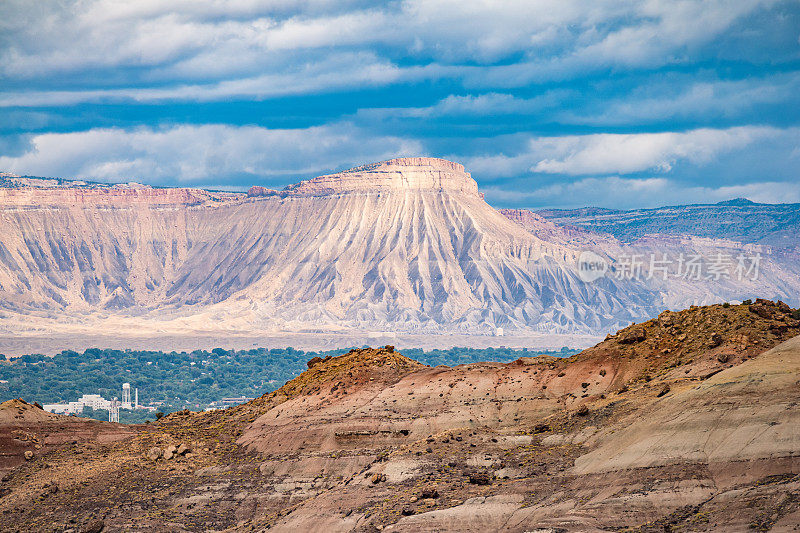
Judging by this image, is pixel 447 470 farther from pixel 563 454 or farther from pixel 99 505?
pixel 99 505

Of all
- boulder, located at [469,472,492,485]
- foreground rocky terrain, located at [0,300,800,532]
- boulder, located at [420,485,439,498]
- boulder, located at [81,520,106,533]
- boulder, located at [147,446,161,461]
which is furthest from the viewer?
boulder, located at [147,446,161,461]

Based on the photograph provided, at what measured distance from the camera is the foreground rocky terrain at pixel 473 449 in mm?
39094

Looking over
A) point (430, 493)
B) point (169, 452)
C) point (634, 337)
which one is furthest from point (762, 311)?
point (169, 452)

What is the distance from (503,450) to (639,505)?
12.9 metres

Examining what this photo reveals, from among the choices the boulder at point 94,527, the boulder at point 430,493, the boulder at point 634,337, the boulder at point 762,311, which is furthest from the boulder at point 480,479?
the boulder at point 762,311

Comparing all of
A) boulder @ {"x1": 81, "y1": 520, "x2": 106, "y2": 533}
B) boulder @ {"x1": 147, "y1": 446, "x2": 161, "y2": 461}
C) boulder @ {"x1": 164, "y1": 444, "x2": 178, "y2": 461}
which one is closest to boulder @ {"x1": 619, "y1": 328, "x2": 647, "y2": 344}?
boulder @ {"x1": 164, "y1": 444, "x2": 178, "y2": 461}

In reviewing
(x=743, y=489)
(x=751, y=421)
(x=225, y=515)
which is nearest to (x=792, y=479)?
(x=743, y=489)

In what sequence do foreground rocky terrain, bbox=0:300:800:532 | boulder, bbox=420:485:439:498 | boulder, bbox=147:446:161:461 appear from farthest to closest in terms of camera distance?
boulder, bbox=147:446:161:461 → boulder, bbox=420:485:439:498 → foreground rocky terrain, bbox=0:300:800:532

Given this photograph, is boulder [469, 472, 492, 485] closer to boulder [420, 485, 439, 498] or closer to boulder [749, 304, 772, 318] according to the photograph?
boulder [420, 485, 439, 498]

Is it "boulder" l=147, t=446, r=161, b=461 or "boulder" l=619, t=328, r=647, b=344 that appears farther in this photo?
"boulder" l=147, t=446, r=161, b=461

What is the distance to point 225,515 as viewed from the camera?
2036 inches

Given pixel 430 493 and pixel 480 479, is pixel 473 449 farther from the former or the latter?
pixel 430 493

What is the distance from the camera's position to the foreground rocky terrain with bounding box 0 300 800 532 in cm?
3909

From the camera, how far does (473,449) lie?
50812 mm
